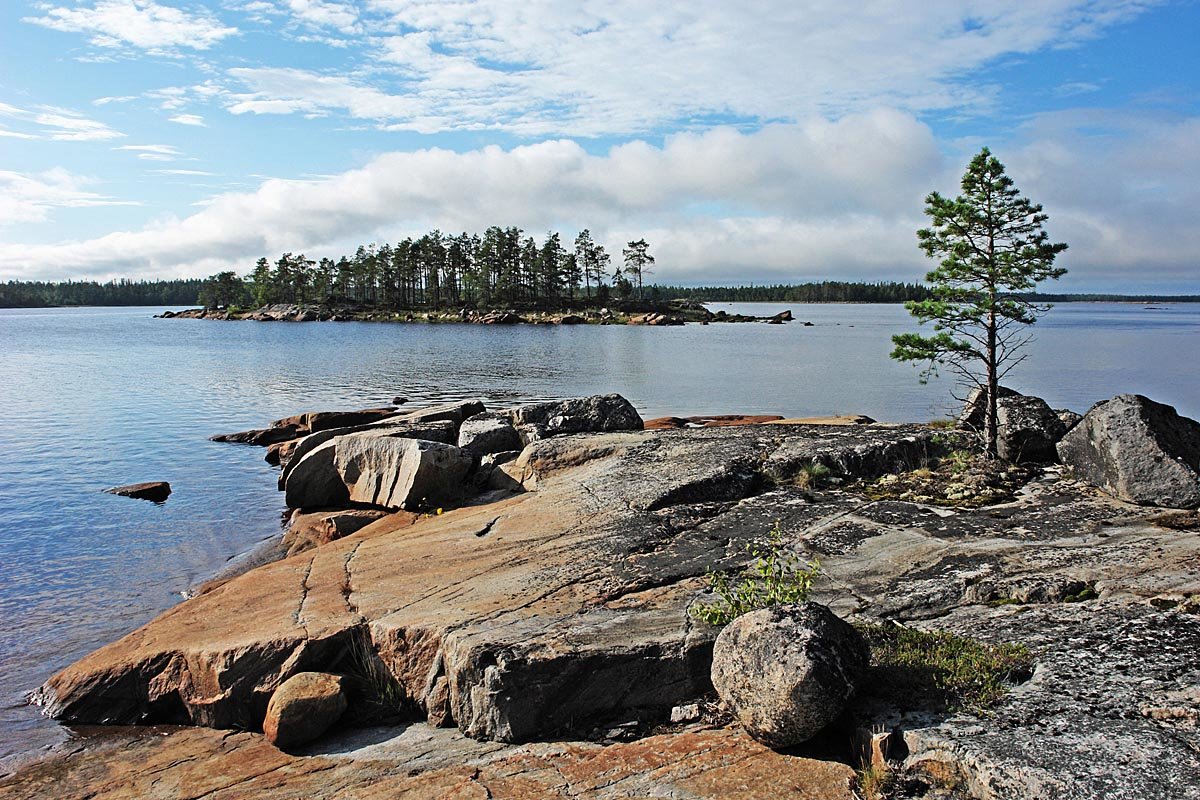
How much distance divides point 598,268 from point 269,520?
144503 mm

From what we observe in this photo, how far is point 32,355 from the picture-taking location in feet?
213

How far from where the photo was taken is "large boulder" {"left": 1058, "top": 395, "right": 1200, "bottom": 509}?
958cm

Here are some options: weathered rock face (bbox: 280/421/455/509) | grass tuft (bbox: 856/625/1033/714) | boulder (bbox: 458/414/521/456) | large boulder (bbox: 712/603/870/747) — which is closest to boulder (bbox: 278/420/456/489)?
weathered rock face (bbox: 280/421/455/509)

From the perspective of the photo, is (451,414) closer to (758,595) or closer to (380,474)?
(380,474)

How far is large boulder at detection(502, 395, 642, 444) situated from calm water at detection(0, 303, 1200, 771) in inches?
255

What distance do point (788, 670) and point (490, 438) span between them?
11257mm

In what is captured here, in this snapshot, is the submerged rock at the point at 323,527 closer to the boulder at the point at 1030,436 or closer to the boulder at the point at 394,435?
the boulder at the point at 394,435

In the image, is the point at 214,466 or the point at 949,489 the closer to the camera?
the point at 949,489

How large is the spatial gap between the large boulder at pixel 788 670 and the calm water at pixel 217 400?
24.8 ft

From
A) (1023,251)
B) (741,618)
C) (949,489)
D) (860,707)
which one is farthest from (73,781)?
(1023,251)

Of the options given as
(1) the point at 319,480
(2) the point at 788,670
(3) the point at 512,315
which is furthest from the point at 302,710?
(3) the point at 512,315

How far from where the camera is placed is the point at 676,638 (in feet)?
23.2

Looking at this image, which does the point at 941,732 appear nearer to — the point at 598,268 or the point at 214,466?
the point at 214,466

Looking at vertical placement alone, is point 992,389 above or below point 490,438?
above
